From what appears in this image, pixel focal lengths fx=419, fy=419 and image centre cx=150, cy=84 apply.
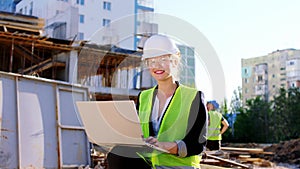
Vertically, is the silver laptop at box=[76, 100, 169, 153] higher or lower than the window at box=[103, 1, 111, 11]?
lower

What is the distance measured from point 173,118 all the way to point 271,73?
5549 cm

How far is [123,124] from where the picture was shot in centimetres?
172

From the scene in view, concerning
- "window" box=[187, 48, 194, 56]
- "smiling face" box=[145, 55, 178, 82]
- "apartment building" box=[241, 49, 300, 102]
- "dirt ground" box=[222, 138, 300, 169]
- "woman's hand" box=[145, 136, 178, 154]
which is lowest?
"dirt ground" box=[222, 138, 300, 169]

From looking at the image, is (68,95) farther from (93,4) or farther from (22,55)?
(93,4)

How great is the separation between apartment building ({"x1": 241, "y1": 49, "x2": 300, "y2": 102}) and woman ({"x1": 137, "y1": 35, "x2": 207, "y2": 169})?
51604 millimetres

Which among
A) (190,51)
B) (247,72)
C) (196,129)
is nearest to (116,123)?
(196,129)

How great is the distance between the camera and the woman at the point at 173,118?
1.81 m

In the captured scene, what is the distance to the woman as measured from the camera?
5.93 ft

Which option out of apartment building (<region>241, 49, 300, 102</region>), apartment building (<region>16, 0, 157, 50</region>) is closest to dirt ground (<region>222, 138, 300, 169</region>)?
apartment building (<region>16, 0, 157, 50</region>)

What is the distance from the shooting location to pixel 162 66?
183 cm

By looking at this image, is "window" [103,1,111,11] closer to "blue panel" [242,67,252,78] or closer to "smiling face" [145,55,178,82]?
"blue panel" [242,67,252,78]

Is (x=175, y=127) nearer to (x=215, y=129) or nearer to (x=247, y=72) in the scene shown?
(x=215, y=129)

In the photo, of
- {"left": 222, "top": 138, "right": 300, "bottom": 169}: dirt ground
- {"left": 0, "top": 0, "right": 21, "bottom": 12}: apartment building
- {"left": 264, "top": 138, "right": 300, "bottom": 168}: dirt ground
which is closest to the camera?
{"left": 222, "top": 138, "right": 300, "bottom": 169}: dirt ground

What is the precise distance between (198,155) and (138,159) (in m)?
0.28
